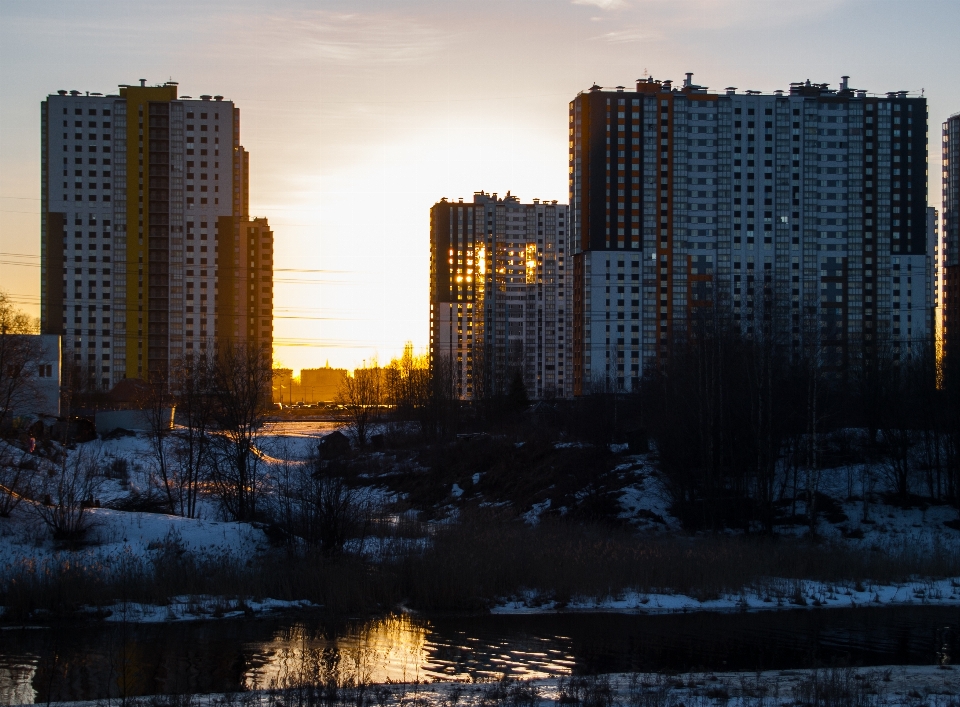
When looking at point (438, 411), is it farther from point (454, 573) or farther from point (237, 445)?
point (454, 573)

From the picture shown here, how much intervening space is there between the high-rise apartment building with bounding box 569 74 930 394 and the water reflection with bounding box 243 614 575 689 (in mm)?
87653

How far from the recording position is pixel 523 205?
161 meters

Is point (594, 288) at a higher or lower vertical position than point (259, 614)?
higher

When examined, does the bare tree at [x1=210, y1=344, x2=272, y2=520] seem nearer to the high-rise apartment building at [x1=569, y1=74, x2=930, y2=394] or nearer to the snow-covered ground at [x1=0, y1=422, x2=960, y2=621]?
the snow-covered ground at [x1=0, y1=422, x2=960, y2=621]

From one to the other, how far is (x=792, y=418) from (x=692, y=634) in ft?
79.4

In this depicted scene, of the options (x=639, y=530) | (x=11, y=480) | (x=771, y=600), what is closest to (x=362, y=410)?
(x=639, y=530)

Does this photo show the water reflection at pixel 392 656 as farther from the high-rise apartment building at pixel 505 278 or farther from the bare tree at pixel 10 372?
the high-rise apartment building at pixel 505 278

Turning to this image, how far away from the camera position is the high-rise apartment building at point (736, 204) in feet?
351

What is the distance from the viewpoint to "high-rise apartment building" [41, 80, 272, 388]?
128 metres

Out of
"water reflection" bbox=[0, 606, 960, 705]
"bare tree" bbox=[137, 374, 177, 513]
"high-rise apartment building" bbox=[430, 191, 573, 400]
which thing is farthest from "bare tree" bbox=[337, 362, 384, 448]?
"water reflection" bbox=[0, 606, 960, 705]

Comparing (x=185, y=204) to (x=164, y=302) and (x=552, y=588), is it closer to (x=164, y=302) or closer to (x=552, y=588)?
(x=164, y=302)

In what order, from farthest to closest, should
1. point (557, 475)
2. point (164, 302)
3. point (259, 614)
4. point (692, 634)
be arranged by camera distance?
point (164, 302), point (557, 475), point (259, 614), point (692, 634)

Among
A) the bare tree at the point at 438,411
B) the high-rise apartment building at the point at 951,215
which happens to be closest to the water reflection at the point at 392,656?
the bare tree at the point at 438,411

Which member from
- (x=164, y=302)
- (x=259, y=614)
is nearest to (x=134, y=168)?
(x=164, y=302)
